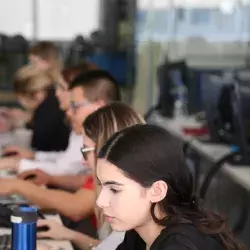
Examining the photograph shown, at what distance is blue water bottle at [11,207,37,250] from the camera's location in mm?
1880

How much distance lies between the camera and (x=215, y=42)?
25.6 feet

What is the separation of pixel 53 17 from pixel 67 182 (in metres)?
4.81

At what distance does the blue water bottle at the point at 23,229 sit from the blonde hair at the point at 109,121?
44 centimetres

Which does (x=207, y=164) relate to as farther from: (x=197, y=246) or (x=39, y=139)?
(x=197, y=246)

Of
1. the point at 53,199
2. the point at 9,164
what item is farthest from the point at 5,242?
the point at 9,164

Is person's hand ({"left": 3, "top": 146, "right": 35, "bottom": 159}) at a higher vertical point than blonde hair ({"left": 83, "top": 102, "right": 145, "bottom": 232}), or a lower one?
lower

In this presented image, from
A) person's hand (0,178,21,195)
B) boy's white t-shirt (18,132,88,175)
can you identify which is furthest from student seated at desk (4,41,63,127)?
person's hand (0,178,21,195)

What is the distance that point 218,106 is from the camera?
15.1ft

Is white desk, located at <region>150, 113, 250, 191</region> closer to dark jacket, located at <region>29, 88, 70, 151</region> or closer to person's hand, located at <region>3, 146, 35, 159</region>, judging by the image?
dark jacket, located at <region>29, 88, 70, 151</region>

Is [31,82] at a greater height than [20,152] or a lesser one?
greater

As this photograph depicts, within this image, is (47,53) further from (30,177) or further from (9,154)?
(30,177)

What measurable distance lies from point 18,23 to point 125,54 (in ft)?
4.44

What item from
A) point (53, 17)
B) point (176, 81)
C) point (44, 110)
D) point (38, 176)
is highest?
point (53, 17)

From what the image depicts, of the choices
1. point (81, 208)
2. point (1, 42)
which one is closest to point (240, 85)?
point (81, 208)
